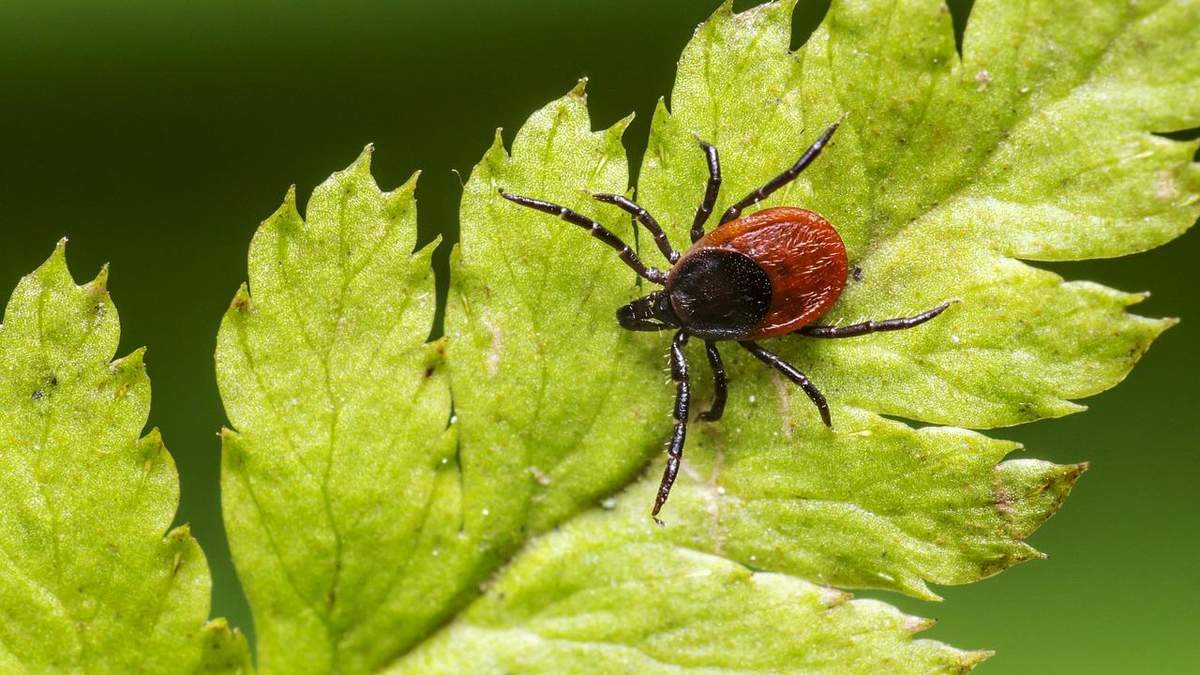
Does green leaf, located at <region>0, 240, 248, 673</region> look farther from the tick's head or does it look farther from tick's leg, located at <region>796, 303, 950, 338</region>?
tick's leg, located at <region>796, 303, 950, 338</region>

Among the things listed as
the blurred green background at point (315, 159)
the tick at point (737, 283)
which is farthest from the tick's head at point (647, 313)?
the blurred green background at point (315, 159)

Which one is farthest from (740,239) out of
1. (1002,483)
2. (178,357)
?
(178,357)

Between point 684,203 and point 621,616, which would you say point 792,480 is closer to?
point 621,616

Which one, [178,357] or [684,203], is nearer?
[684,203]

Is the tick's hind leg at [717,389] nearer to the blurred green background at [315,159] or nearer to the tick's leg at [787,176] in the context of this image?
the tick's leg at [787,176]

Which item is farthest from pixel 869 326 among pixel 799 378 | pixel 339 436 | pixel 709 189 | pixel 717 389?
pixel 339 436

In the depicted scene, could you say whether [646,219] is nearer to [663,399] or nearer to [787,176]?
[787,176]
